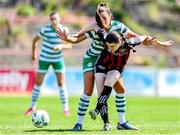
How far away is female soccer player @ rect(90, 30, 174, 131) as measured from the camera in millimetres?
11242

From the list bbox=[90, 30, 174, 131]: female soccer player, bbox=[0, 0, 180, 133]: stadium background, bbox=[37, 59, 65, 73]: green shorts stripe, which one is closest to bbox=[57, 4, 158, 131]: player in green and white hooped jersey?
bbox=[90, 30, 174, 131]: female soccer player

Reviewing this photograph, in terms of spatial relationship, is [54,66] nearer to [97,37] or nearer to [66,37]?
[97,37]

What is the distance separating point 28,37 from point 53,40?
27.1 m

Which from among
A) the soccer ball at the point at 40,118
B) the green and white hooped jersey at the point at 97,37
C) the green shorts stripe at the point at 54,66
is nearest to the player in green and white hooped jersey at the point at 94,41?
the green and white hooped jersey at the point at 97,37

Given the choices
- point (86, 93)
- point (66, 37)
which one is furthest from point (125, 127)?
point (66, 37)

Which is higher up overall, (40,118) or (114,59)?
(114,59)

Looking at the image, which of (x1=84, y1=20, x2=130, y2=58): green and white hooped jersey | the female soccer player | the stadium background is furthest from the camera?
the stadium background

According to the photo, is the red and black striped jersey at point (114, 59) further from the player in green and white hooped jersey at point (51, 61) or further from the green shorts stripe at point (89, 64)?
the player in green and white hooped jersey at point (51, 61)

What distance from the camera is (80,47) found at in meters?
43.5

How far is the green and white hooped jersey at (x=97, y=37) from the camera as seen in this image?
11.6m

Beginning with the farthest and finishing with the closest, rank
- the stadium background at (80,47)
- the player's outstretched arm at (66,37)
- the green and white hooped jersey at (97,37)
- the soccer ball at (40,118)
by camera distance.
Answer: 1. the stadium background at (80,47)
2. the soccer ball at (40,118)
3. the green and white hooped jersey at (97,37)
4. the player's outstretched arm at (66,37)

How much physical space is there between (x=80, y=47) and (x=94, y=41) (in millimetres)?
31737

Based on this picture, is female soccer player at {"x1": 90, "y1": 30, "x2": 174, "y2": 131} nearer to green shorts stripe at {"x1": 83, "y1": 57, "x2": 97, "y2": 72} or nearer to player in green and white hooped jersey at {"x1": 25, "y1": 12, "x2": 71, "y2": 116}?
green shorts stripe at {"x1": 83, "y1": 57, "x2": 97, "y2": 72}

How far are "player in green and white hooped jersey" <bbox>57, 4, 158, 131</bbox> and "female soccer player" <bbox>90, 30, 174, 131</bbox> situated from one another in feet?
0.66
